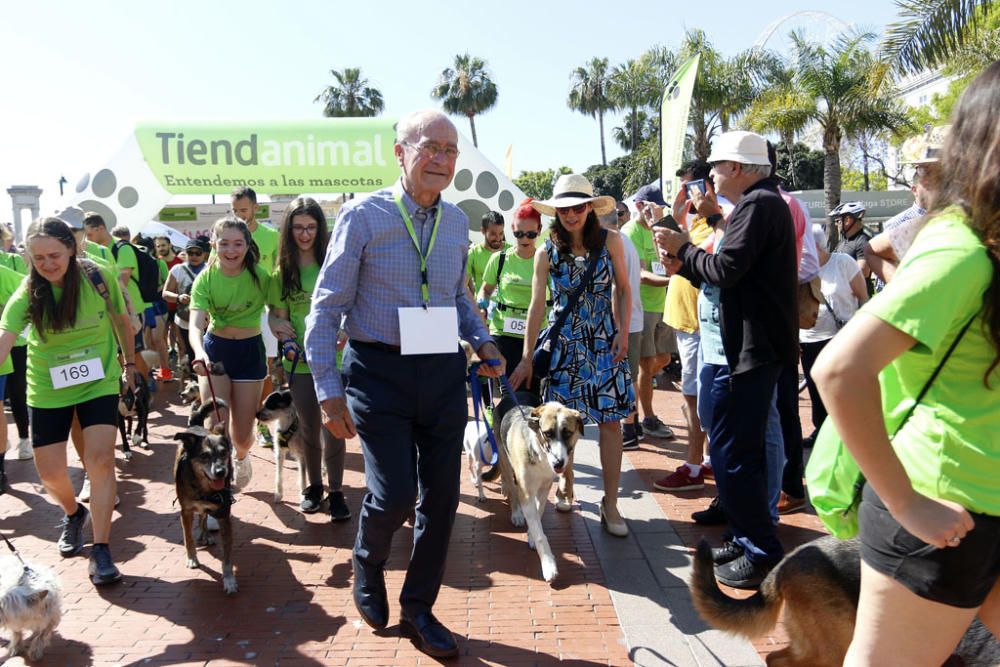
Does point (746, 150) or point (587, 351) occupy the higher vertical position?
point (746, 150)

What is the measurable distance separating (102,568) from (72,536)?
694 millimetres

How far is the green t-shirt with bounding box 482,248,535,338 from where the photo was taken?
5.77m

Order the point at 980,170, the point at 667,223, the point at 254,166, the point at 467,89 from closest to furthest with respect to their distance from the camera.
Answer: the point at 980,170
the point at 667,223
the point at 254,166
the point at 467,89

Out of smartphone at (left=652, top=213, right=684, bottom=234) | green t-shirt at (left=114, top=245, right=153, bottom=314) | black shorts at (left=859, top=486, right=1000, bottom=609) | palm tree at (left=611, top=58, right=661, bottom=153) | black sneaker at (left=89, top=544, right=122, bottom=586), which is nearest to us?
black shorts at (left=859, top=486, right=1000, bottom=609)

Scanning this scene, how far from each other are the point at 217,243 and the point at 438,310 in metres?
2.58

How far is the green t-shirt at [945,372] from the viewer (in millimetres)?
1427

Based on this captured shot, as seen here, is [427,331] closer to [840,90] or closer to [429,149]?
[429,149]

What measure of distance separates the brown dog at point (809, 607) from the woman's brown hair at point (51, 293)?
3827 millimetres

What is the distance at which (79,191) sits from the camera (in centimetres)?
1449

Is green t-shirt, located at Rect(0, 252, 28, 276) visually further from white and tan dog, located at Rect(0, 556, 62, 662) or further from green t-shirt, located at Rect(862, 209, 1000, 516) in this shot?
green t-shirt, located at Rect(862, 209, 1000, 516)

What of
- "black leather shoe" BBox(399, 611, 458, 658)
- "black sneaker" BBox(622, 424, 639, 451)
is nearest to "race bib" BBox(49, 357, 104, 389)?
"black leather shoe" BBox(399, 611, 458, 658)

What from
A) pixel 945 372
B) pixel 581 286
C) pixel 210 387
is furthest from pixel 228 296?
Result: pixel 945 372

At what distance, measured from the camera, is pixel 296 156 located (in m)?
15.7

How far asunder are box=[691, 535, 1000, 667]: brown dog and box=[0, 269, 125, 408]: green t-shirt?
3.63 meters
